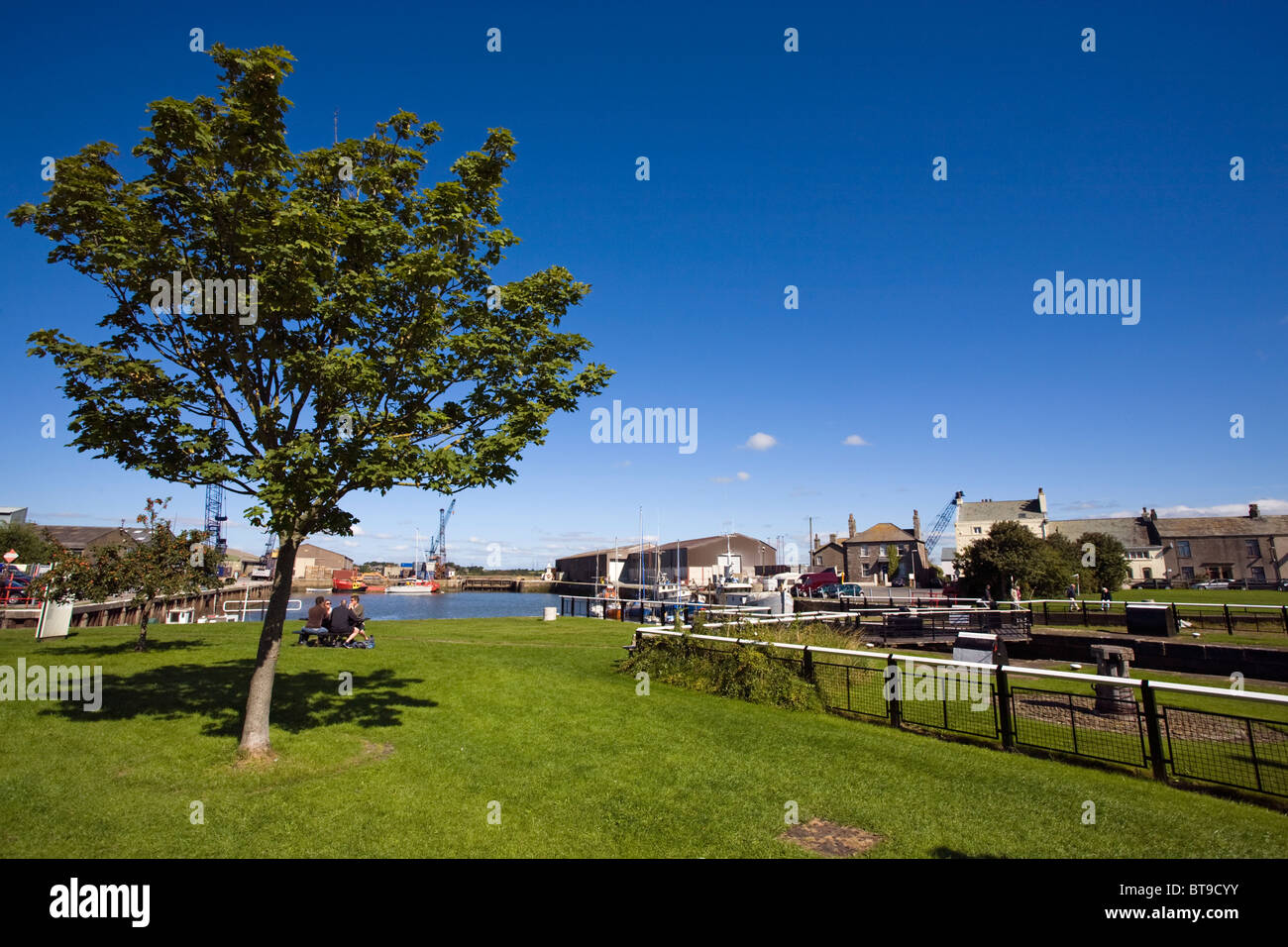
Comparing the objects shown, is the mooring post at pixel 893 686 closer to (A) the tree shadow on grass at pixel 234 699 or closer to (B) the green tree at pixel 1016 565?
(A) the tree shadow on grass at pixel 234 699

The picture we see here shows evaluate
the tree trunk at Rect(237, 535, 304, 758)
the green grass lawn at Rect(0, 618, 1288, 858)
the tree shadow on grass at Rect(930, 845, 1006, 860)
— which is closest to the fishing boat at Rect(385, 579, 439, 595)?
the green grass lawn at Rect(0, 618, 1288, 858)

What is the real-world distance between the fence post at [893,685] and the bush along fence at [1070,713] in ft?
0.06

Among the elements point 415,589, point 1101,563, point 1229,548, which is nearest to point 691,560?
point 1101,563

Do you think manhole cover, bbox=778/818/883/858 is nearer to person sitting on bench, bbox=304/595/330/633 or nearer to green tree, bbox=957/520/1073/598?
person sitting on bench, bbox=304/595/330/633

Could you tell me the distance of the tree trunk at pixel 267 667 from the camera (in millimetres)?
A: 8055

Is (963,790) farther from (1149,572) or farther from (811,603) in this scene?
(1149,572)

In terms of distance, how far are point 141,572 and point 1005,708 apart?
1889 centimetres

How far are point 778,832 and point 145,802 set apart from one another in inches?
257

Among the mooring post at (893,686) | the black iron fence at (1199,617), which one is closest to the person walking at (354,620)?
the mooring post at (893,686)

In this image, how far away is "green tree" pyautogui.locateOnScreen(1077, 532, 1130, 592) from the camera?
4875 cm

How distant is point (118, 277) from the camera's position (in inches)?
305

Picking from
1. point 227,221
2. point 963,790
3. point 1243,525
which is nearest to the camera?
point 963,790

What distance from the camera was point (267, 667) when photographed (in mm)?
8367

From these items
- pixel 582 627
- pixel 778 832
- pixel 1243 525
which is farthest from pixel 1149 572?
pixel 778 832
